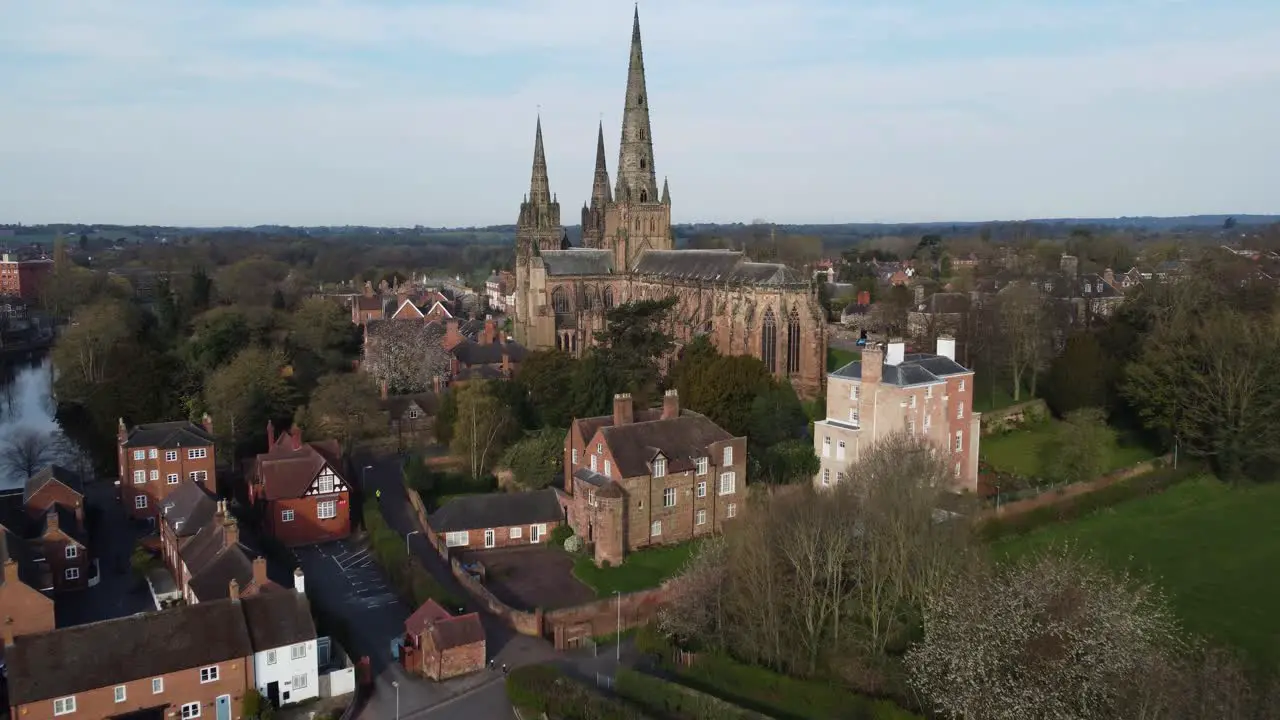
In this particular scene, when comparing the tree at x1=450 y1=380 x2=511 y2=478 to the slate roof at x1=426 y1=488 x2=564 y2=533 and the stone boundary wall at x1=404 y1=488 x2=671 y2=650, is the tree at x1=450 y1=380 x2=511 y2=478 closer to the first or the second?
the slate roof at x1=426 y1=488 x2=564 y2=533

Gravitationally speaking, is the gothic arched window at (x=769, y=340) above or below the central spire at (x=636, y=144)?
below

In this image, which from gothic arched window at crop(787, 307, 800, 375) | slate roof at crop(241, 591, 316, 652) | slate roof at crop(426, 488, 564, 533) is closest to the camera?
slate roof at crop(241, 591, 316, 652)

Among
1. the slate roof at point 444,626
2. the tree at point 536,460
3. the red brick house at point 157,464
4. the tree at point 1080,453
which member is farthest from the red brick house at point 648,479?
the red brick house at point 157,464

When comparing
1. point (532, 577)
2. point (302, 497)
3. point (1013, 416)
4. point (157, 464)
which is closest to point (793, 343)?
point (1013, 416)

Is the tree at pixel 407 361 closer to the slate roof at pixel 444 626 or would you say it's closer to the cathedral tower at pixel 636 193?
the cathedral tower at pixel 636 193

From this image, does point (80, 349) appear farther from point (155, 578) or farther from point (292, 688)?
point (292, 688)

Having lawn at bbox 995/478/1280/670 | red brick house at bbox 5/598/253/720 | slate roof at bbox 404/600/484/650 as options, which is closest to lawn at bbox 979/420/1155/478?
lawn at bbox 995/478/1280/670
